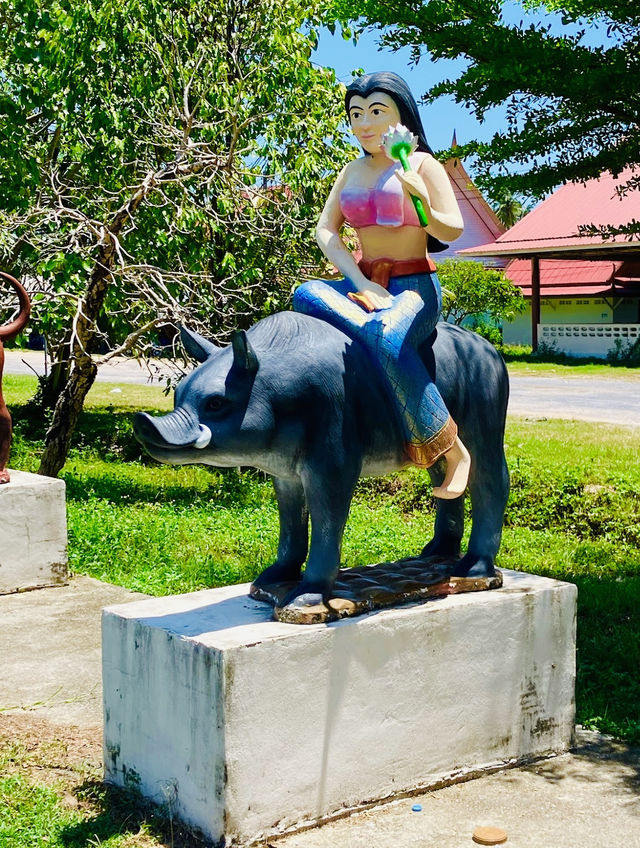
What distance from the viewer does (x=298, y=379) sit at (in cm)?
364

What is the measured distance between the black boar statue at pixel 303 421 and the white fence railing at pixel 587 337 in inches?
869

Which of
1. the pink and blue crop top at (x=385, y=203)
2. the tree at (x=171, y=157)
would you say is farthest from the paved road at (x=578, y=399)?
the pink and blue crop top at (x=385, y=203)

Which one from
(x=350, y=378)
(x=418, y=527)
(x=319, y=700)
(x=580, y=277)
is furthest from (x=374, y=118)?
(x=580, y=277)

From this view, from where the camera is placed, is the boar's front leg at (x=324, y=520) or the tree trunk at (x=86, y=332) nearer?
the boar's front leg at (x=324, y=520)

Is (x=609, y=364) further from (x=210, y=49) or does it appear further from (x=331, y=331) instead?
(x=331, y=331)

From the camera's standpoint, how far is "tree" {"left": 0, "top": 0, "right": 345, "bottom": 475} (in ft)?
29.7

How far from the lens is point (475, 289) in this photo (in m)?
25.7

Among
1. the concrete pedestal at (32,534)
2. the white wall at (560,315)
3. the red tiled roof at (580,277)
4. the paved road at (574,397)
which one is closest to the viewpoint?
the concrete pedestal at (32,534)

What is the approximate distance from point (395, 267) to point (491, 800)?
1.95m

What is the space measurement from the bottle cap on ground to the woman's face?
7.79 ft

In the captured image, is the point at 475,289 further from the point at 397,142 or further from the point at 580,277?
the point at 397,142

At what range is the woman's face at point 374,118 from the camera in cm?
383

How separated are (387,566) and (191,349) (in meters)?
1.26

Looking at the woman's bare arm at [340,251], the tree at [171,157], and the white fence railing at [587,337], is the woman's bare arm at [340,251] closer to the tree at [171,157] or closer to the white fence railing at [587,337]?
the tree at [171,157]
